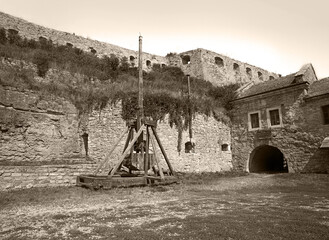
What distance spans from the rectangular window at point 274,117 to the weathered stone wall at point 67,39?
49.8 ft

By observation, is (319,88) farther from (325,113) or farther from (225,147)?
(225,147)

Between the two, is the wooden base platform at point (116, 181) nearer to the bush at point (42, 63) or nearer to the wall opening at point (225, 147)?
the wall opening at point (225, 147)

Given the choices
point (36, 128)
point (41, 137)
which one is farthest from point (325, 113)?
point (36, 128)

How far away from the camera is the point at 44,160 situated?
498 inches

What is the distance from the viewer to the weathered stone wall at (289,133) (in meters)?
14.4

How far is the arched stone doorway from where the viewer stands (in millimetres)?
17403

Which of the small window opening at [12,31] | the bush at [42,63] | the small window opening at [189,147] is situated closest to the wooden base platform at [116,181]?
the small window opening at [189,147]

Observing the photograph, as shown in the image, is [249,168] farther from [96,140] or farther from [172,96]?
[96,140]

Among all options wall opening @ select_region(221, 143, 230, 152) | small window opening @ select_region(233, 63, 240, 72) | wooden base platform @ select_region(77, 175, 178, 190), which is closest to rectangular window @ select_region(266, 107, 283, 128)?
wall opening @ select_region(221, 143, 230, 152)

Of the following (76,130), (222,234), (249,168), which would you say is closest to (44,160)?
(76,130)

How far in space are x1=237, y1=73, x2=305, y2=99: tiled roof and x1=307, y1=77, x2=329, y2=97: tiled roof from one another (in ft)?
3.10

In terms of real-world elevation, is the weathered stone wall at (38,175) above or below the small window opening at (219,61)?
below

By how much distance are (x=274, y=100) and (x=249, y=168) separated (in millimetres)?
4897

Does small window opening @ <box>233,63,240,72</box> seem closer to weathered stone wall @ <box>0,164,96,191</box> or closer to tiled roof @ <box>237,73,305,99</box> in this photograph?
tiled roof @ <box>237,73,305,99</box>
